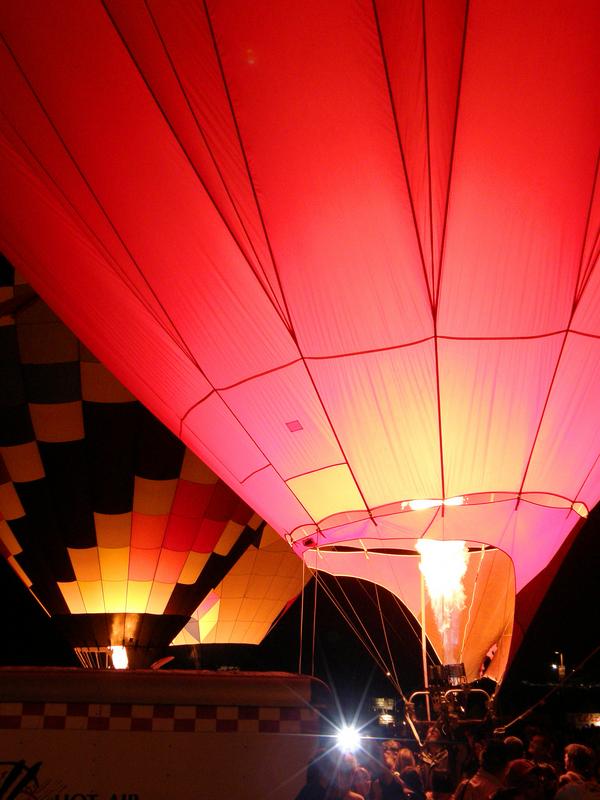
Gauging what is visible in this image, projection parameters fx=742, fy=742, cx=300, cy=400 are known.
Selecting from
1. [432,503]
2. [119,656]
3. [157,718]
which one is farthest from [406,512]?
[119,656]

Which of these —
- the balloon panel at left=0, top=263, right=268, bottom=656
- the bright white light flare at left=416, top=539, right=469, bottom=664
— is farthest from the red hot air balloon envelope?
the balloon panel at left=0, top=263, right=268, bottom=656

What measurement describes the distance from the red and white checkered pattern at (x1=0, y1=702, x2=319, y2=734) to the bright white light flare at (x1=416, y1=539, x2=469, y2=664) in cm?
192

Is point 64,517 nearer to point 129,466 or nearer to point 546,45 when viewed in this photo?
point 129,466

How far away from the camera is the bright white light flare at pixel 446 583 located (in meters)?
3.81

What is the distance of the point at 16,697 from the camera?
1.91 metres

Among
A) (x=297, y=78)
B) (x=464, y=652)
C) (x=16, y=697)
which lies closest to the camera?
(x=16, y=697)

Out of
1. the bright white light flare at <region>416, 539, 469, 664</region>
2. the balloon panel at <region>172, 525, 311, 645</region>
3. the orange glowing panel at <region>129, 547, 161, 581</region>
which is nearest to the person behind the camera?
the bright white light flare at <region>416, 539, 469, 664</region>

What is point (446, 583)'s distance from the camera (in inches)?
153

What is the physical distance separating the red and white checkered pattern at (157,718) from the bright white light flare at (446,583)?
1.92 metres

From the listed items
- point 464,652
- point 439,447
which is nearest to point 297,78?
point 439,447

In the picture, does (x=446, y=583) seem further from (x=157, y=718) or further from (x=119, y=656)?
Answer: (x=119, y=656)

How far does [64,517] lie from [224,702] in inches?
196

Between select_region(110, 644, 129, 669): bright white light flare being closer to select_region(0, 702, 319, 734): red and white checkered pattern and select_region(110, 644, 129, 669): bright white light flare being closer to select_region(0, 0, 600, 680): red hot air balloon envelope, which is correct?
select_region(0, 0, 600, 680): red hot air balloon envelope

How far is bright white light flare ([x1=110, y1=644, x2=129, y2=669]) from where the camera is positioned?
6.43 m
